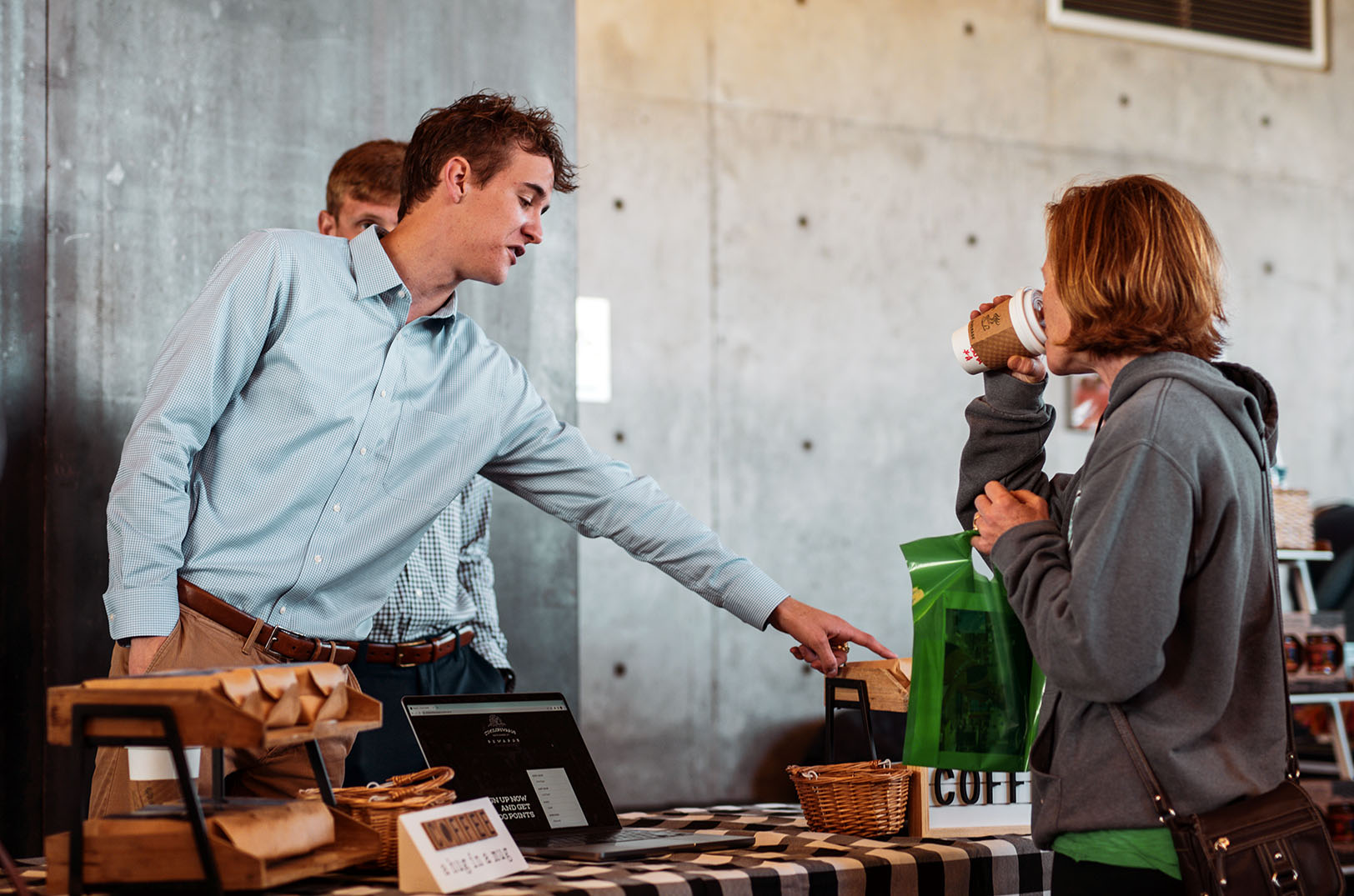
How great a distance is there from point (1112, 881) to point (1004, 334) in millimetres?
674

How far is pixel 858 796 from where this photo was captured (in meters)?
1.77

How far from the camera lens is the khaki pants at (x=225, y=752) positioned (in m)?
1.69

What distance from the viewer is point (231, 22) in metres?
2.71

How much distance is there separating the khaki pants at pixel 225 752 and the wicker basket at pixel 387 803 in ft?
0.70

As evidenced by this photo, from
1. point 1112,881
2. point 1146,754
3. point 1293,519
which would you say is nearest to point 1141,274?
point 1146,754

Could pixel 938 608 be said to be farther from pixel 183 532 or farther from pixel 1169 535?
pixel 183 532

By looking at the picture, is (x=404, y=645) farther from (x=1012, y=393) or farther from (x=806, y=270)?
(x=806, y=270)

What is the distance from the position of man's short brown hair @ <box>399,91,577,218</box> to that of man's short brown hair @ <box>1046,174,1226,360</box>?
100 centimetres

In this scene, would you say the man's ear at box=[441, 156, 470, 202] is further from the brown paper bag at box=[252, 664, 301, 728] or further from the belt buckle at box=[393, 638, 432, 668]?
the brown paper bag at box=[252, 664, 301, 728]

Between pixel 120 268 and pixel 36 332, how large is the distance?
202mm

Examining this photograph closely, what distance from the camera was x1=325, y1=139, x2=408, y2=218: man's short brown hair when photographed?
2.46 m

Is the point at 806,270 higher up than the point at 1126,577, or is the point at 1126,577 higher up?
the point at 806,270

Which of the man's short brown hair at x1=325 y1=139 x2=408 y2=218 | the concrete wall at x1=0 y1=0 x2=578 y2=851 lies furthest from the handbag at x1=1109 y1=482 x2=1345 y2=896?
the concrete wall at x1=0 y1=0 x2=578 y2=851

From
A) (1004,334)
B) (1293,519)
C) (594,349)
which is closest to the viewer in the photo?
(1004,334)
